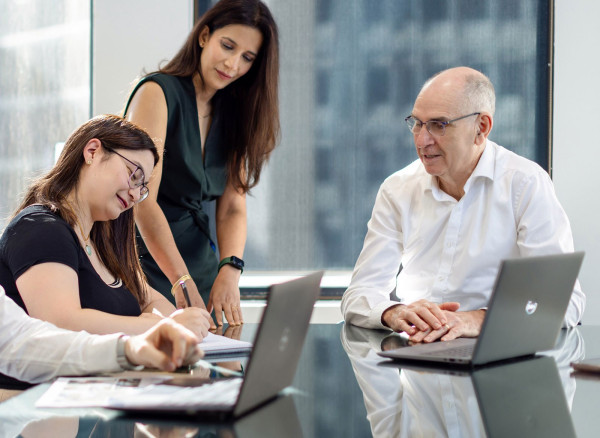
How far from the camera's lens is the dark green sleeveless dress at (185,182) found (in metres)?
2.57

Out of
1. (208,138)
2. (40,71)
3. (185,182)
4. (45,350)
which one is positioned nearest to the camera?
(45,350)

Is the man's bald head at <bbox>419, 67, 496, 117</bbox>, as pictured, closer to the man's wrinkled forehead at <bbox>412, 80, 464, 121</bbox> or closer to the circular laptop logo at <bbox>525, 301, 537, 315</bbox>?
the man's wrinkled forehead at <bbox>412, 80, 464, 121</bbox>

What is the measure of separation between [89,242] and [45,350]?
2.21ft

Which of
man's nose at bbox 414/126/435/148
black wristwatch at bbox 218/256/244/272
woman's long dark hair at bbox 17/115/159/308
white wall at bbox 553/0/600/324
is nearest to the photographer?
woman's long dark hair at bbox 17/115/159/308

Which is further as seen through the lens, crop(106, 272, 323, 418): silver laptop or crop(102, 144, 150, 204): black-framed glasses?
crop(102, 144, 150, 204): black-framed glasses

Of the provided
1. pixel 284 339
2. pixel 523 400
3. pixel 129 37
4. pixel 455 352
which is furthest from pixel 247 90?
pixel 523 400

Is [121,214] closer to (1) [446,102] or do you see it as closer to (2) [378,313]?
(2) [378,313]

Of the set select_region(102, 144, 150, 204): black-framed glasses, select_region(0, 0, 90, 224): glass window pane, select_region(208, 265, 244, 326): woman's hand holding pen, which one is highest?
select_region(0, 0, 90, 224): glass window pane

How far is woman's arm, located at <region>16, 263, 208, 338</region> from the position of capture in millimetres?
1532

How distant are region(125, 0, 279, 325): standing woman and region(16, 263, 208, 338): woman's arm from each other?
0.70m

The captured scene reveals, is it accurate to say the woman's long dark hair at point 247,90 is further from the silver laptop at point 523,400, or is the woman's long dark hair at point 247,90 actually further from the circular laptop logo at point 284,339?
the circular laptop logo at point 284,339

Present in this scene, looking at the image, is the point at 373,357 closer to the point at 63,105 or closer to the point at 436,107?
the point at 436,107

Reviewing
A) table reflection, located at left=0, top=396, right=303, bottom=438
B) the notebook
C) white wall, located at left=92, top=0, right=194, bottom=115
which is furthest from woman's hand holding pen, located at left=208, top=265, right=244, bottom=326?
white wall, located at left=92, top=0, right=194, bottom=115

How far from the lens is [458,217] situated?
2373 mm
